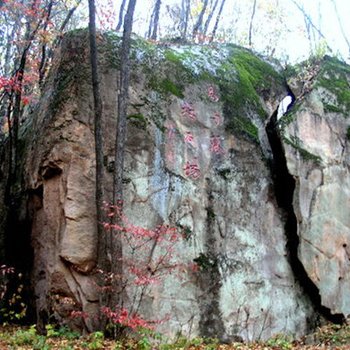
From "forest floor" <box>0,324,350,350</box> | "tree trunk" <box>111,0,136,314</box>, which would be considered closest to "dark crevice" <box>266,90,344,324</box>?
"forest floor" <box>0,324,350,350</box>

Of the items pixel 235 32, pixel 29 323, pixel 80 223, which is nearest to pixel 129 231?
pixel 80 223

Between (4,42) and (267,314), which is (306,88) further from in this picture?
(4,42)

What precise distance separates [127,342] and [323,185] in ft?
19.9

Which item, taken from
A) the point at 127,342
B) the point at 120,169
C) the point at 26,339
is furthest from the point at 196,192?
the point at 26,339

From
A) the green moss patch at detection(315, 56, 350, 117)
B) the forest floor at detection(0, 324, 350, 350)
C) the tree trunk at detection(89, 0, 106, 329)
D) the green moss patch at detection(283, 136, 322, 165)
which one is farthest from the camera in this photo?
the green moss patch at detection(315, 56, 350, 117)

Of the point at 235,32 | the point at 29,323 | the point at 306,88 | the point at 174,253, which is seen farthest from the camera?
the point at 235,32

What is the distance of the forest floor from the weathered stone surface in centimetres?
118

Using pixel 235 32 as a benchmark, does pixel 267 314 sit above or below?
below

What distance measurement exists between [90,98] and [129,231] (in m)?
2.96

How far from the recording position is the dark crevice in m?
10.6

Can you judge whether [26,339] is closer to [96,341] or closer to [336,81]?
[96,341]

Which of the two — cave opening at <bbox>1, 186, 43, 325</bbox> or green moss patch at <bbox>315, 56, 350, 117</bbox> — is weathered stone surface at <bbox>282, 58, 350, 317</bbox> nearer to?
green moss patch at <bbox>315, 56, 350, 117</bbox>

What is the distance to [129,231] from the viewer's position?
8477 mm

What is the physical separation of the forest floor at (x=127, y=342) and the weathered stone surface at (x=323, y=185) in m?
1.18
